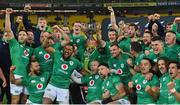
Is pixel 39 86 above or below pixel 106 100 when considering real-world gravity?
above

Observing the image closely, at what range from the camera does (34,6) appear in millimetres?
26969

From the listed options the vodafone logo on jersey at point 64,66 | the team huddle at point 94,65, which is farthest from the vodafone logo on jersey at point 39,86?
the vodafone logo on jersey at point 64,66

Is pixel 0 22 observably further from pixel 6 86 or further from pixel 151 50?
pixel 151 50

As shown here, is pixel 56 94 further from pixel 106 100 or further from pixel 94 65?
pixel 106 100

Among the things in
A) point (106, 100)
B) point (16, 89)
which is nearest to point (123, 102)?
point (106, 100)

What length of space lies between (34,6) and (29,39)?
59.8 feet

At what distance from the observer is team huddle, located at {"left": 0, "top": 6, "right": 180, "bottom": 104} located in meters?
7.65

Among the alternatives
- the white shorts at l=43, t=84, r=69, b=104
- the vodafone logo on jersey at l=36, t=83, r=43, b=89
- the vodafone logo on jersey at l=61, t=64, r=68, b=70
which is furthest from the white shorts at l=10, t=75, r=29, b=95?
the vodafone logo on jersey at l=61, t=64, r=68, b=70

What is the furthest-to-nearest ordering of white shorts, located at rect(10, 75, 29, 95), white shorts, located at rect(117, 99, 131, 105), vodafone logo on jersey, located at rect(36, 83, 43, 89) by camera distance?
1. white shorts, located at rect(10, 75, 29, 95)
2. vodafone logo on jersey, located at rect(36, 83, 43, 89)
3. white shorts, located at rect(117, 99, 131, 105)

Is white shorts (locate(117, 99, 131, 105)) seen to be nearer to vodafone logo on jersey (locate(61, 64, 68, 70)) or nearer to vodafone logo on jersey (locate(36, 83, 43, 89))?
vodafone logo on jersey (locate(61, 64, 68, 70))

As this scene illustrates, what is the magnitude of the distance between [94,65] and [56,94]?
3.10 feet

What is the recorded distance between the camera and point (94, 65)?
27.6ft

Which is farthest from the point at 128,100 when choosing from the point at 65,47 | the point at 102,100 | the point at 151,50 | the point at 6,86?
the point at 6,86

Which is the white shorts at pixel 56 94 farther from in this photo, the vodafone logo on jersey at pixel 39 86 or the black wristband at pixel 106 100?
the black wristband at pixel 106 100
